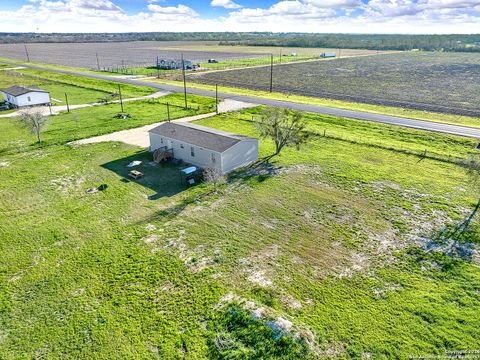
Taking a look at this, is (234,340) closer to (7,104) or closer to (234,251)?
(234,251)

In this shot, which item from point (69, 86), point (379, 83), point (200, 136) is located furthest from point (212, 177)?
point (379, 83)

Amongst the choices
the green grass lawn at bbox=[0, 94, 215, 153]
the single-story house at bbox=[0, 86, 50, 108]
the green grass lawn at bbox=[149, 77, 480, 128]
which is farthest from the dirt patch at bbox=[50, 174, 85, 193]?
the green grass lawn at bbox=[149, 77, 480, 128]

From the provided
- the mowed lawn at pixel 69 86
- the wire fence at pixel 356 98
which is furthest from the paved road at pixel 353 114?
the wire fence at pixel 356 98

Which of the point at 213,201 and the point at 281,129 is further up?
the point at 281,129

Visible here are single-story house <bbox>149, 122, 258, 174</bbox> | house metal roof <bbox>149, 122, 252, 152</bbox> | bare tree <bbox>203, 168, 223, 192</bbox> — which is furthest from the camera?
house metal roof <bbox>149, 122, 252, 152</bbox>

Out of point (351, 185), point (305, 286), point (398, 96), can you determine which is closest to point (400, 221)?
point (351, 185)

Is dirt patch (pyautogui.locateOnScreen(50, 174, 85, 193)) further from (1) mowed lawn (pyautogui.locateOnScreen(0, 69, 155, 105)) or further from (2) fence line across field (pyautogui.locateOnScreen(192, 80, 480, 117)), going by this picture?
(2) fence line across field (pyautogui.locateOnScreen(192, 80, 480, 117))

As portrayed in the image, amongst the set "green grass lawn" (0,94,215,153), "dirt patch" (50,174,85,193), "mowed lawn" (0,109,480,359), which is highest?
"green grass lawn" (0,94,215,153)
